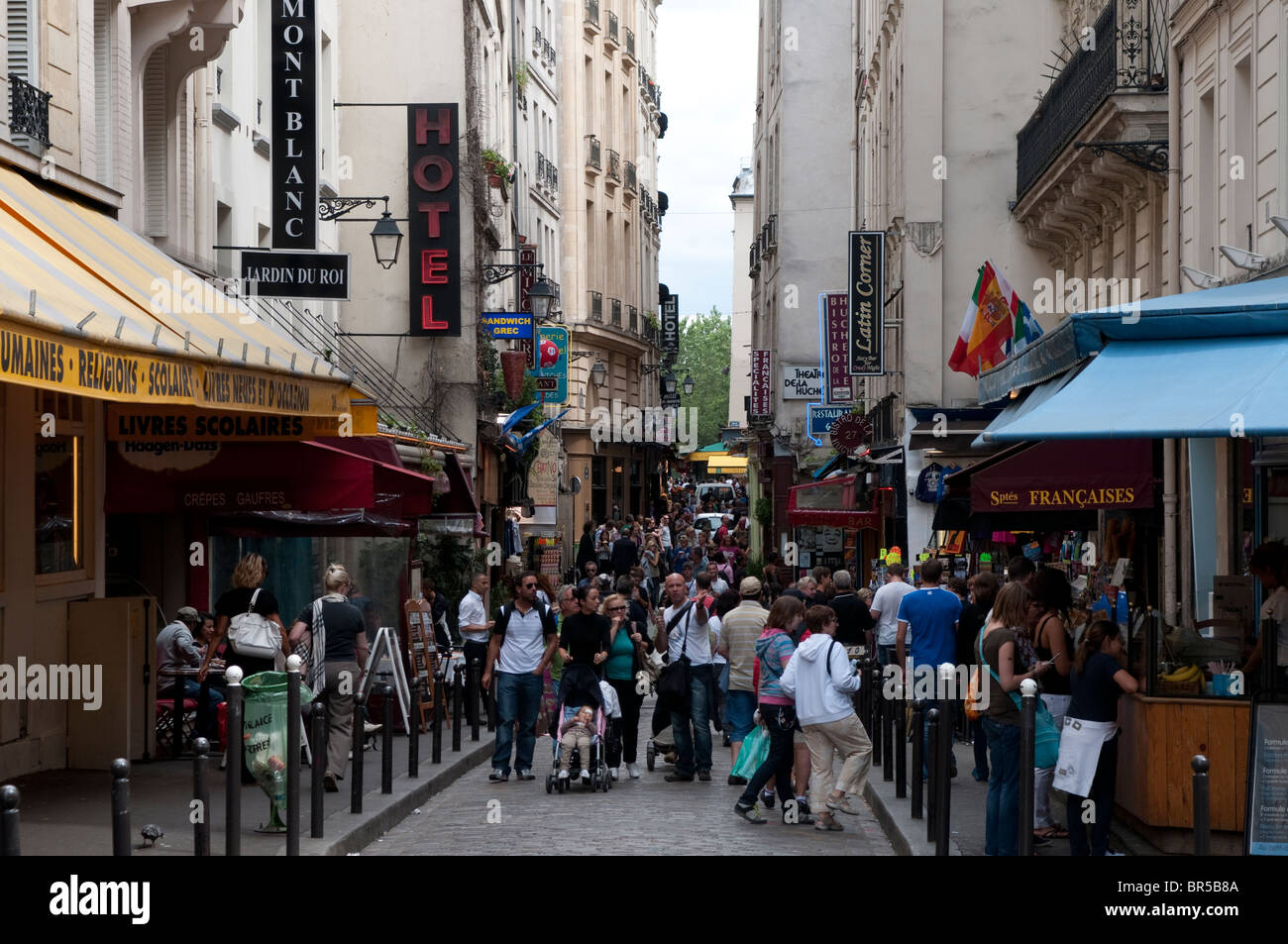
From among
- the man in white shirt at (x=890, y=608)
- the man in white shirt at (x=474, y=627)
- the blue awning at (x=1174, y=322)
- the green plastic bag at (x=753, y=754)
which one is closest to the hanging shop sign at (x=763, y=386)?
the man in white shirt at (x=890, y=608)

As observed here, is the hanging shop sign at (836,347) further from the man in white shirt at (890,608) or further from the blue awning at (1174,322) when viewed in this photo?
the blue awning at (1174,322)

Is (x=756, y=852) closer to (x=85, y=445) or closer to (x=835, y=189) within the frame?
(x=85, y=445)

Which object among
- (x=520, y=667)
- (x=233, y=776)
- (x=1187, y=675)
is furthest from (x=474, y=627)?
(x=1187, y=675)

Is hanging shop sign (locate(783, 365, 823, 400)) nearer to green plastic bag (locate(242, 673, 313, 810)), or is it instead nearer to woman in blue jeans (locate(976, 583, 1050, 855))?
woman in blue jeans (locate(976, 583, 1050, 855))

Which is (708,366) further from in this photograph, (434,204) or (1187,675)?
(1187,675)

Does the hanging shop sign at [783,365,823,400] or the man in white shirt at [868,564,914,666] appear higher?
the hanging shop sign at [783,365,823,400]

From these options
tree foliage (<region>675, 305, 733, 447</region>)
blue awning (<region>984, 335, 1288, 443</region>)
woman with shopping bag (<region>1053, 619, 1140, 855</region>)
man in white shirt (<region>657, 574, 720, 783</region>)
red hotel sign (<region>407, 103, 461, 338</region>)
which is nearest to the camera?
blue awning (<region>984, 335, 1288, 443</region>)

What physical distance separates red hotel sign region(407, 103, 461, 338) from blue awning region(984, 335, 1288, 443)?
20103 mm

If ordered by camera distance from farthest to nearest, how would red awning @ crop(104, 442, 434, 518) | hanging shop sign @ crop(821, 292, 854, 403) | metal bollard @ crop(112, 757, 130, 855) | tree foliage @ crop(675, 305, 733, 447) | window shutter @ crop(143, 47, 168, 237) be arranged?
tree foliage @ crop(675, 305, 733, 447) → hanging shop sign @ crop(821, 292, 854, 403) → window shutter @ crop(143, 47, 168, 237) → red awning @ crop(104, 442, 434, 518) → metal bollard @ crop(112, 757, 130, 855)

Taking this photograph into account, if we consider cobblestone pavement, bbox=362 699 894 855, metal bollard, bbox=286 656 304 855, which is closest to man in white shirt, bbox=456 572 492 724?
cobblestone pavement, bbox=362 699 894 855

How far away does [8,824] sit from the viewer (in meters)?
6.39

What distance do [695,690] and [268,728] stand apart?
226 inches

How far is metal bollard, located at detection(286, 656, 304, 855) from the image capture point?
10.0 meters

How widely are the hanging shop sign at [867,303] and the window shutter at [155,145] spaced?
1566cm
